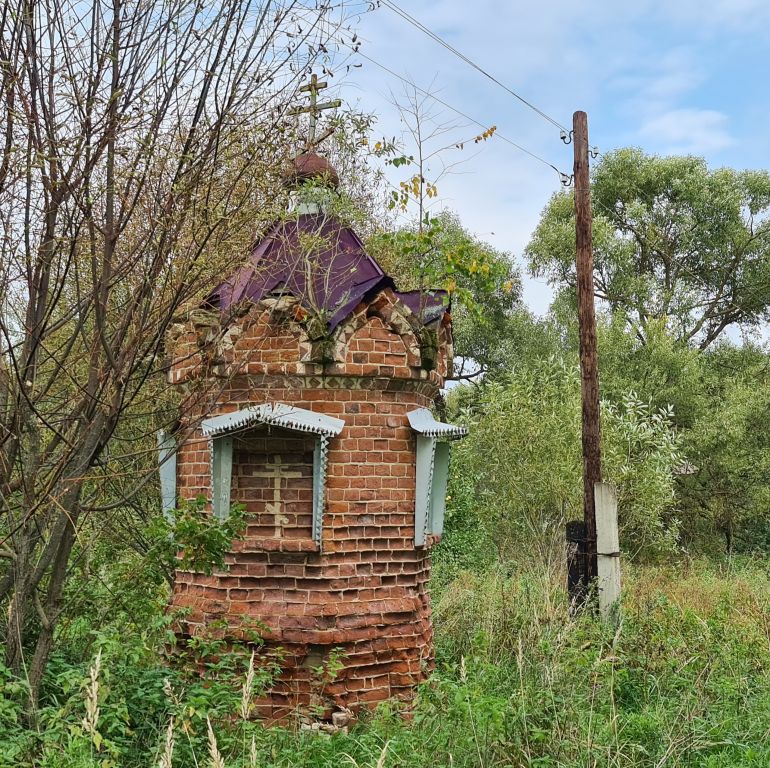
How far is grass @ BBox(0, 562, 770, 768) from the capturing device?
4645 millimetres

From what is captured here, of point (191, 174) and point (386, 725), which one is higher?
point (191, 174)

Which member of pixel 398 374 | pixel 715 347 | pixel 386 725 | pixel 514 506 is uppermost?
pixel 715 347

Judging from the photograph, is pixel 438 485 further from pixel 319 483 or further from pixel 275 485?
pixel 275 485

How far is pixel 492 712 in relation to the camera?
4.93 m

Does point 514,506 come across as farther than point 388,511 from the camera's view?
Yes

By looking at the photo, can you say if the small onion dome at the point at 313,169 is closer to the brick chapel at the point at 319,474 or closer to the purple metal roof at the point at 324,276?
the brick chapel at the point at 319,474

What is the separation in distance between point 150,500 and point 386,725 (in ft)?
14.4

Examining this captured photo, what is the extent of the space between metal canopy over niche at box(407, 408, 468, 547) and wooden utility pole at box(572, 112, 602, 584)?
3304 millimetres

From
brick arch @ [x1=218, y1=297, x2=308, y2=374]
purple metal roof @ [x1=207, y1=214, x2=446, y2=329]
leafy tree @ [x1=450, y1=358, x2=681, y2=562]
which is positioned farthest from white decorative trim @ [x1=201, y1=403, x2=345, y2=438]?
leafy tree @ [x1=450, y1=358, x2=681, y2=562]

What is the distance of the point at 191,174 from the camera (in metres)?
4.59

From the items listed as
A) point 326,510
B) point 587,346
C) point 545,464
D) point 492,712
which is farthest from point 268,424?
point 545,464

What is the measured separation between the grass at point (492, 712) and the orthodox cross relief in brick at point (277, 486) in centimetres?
108

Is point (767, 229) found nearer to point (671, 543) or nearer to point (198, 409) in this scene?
point (671, 543)

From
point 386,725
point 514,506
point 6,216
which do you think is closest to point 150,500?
point 386,725
